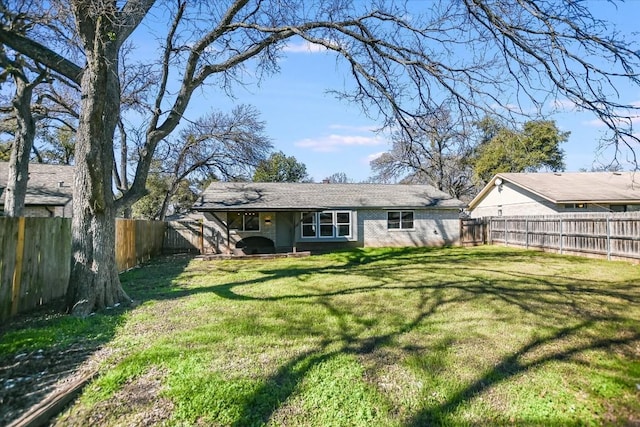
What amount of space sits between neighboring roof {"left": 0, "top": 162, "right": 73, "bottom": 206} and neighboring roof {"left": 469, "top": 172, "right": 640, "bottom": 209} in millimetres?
26247

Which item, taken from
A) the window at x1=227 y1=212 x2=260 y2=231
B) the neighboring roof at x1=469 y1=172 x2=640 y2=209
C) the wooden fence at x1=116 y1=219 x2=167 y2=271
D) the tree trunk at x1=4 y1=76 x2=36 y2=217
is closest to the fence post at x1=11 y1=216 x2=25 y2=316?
the wooden fence at x1=116 y1=219 x2=167 y2=271

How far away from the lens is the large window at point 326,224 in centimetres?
1888

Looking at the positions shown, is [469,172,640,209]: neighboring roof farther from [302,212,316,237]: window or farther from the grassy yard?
the grassy yard

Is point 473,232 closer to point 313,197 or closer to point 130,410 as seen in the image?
point 313,197

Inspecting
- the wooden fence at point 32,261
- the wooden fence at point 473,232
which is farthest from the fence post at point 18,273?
the wooden fence at point 473,232

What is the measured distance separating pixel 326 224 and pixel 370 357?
14985mm

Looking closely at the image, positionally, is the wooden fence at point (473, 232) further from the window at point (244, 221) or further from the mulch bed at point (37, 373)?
the mulch bed at point (37, 373)

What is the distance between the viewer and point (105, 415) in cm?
290

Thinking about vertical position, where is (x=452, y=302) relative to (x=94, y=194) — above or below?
below

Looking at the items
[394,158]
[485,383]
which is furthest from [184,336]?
[394,158]

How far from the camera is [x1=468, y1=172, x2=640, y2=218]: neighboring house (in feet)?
63.5

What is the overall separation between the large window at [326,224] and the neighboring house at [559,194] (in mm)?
11079

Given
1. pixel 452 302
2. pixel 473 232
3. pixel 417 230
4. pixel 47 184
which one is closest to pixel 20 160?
pixel 47 184

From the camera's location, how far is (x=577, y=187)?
21.2m
